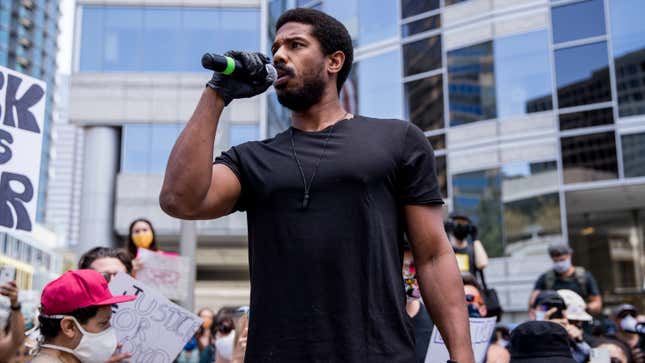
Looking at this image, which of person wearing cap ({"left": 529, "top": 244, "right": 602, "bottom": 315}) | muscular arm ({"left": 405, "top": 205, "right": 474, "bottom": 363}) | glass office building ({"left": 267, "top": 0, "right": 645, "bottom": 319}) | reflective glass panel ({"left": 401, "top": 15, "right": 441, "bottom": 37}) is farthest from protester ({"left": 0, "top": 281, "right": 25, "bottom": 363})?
reflective glass panel ({"left": 401, "top": 15, "right": 441, "bottom": 37})

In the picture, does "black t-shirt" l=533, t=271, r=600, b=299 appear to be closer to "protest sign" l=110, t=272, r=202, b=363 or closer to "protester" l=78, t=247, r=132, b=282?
"protest sign" l=110, t=272, r=202, b=363

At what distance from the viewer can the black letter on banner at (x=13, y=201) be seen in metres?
4.48

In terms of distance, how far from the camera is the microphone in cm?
216

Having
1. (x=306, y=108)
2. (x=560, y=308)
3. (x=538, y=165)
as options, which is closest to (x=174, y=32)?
(x=538, y=165)

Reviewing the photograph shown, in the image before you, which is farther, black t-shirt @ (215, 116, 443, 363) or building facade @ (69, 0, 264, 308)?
building facade @ (69, 0, 264, 308)

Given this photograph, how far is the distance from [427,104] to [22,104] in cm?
1764

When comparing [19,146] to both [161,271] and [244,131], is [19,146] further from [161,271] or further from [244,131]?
[244,131]

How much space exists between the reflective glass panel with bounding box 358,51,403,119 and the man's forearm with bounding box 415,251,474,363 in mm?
19692

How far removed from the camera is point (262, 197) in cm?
245

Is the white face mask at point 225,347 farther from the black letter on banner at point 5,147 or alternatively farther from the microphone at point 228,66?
the microphone at point 228,66

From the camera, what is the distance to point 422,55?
2211 centimetres

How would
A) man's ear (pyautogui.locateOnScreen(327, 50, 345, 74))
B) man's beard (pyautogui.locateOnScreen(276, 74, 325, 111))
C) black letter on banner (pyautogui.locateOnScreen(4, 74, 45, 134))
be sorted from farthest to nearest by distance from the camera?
1. black letter on banner (pyautogui.locateOnScreen(4, 74, 45, 134))
2. man's ear (pyautogui.locateOnScreen(327, 50, 345, 74))
3. man's beard (pyautogui.locateOnScreen(276, 74, 325, 111))

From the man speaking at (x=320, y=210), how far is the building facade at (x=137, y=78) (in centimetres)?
2813

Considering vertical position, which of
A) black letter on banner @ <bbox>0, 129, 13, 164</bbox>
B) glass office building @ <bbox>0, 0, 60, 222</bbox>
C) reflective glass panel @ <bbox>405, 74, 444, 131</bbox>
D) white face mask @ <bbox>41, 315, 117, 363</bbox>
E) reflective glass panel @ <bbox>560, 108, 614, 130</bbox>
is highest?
glass office building @ <bbox>0, 0, 60, 222</bbox>
